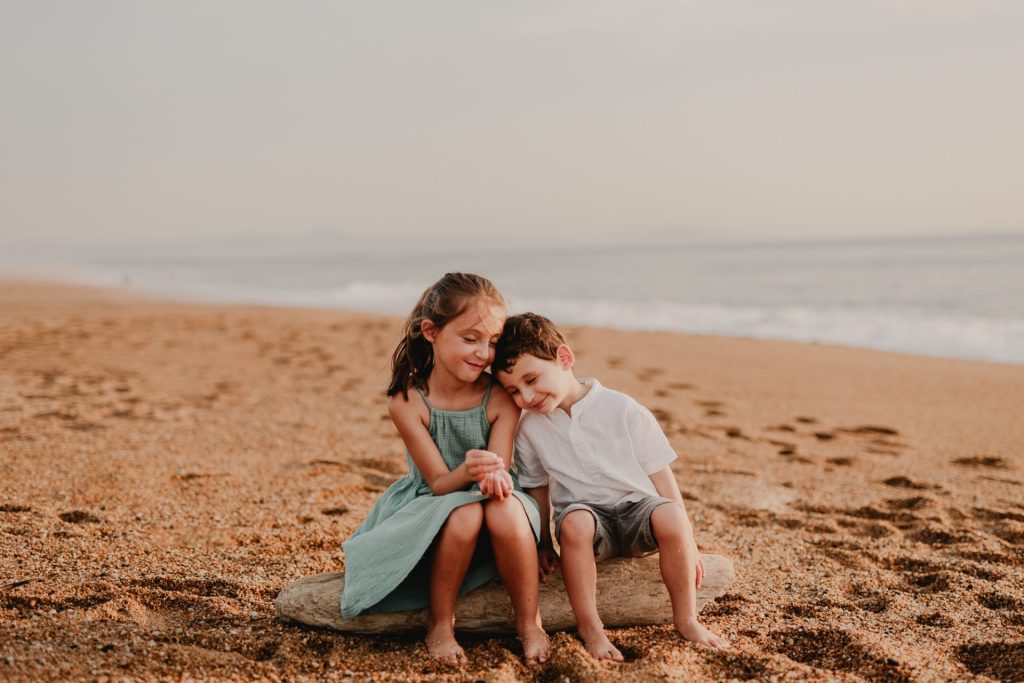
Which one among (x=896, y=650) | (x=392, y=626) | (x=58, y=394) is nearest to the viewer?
(x=896, y=650)

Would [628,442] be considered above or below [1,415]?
above

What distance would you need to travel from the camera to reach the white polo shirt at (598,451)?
10.5ft

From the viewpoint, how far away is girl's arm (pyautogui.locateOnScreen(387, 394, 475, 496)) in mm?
3039

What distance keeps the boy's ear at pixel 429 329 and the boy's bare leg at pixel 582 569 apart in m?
0.85

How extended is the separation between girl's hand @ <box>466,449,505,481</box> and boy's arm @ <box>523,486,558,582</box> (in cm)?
39

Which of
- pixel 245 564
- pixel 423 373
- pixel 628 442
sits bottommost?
pixel 245 564

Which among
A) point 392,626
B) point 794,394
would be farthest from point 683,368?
point 392,626

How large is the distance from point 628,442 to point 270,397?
4984mm

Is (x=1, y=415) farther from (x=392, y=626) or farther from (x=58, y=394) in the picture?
(x=392, y=626)

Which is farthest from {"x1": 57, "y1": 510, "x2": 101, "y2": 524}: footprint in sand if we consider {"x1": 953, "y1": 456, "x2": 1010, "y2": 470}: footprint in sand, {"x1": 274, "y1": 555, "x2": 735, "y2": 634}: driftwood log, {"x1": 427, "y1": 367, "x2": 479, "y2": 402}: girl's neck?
{"x1": 953, "y1": 456, "x2": 1010, "y2": 470}: footprint in sand

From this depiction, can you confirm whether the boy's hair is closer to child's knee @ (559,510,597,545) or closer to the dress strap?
the dress strap

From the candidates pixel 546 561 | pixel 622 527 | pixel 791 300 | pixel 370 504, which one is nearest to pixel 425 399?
pixel 546 561

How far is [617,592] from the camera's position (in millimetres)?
3191

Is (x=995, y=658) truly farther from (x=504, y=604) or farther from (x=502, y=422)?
(x=502, y=422)
